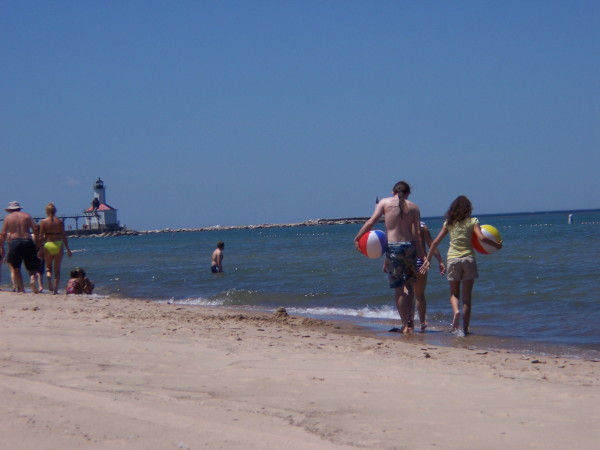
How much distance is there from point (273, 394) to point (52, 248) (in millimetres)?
8587

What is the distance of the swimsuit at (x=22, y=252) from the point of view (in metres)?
11.2

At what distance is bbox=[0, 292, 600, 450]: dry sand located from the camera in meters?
3.26

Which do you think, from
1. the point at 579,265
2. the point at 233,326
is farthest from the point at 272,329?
the point at 579,265

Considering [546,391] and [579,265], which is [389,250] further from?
[579,265]

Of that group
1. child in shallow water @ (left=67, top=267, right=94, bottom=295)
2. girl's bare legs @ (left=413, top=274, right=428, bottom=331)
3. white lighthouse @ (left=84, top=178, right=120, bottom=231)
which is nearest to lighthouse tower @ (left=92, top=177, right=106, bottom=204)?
white lighthouse @ (left=84, top=178, right=120, bottom=231)

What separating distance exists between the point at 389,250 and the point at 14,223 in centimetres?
666

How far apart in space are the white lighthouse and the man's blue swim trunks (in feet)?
343

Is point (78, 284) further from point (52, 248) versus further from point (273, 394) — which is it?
point (273, 394)

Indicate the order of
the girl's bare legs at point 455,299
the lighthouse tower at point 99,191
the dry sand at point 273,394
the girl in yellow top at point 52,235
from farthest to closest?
1. the lighthouse tower at point 99,191
2. the girl in yellow top at point 52,235
3. the girl's bare legs at point 455,299
4. the dry sand at point 273,394

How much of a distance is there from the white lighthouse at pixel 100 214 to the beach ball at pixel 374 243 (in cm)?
10434

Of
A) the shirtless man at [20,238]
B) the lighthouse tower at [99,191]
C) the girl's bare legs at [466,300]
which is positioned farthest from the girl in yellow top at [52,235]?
the lighthouse tower at [99,191]

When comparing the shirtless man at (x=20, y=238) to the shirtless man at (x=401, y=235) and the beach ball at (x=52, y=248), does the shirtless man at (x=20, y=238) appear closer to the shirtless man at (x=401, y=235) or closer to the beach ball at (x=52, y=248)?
the beach ball at (x=52, y=248)

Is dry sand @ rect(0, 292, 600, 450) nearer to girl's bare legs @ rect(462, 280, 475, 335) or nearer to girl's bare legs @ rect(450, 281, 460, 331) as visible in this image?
girl's bare legs @ rect(462, 280, 475, 335)

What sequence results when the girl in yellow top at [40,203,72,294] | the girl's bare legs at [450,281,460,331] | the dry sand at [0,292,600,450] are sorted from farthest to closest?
the girl in yellow top at [40,203,72,294], the girl's bare legs at [450,281,460,331], the dry sand at [0,292,600,450]
